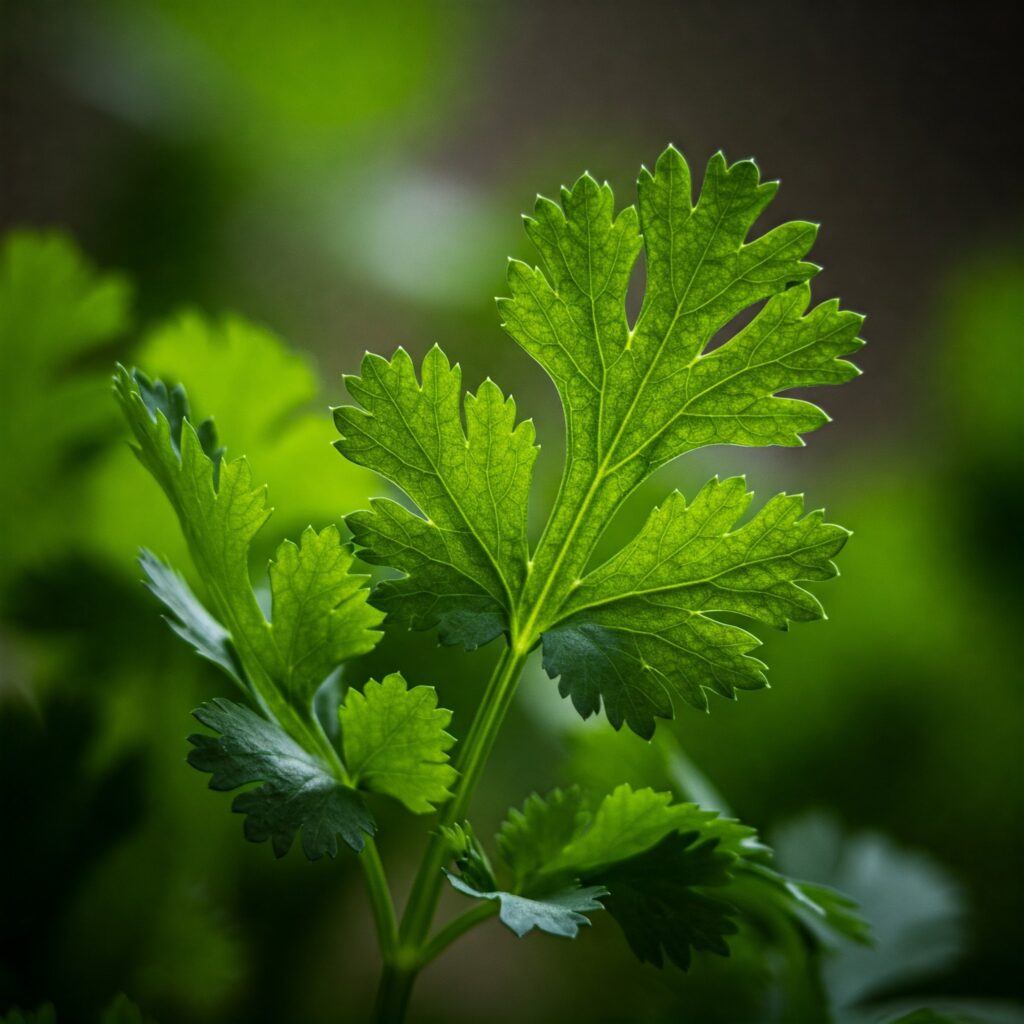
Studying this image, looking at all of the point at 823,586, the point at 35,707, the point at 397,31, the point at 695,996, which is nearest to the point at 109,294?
the point at 35,707

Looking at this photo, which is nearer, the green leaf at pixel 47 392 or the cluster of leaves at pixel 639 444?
the cluster of leaves at pixel 639 444

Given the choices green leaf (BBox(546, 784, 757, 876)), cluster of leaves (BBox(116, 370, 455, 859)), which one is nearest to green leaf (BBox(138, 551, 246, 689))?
cluster of leaves (BBox(116, 370, 455, 859))

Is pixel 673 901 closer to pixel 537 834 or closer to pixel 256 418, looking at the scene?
pixel 537 834

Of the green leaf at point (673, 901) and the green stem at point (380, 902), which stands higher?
the green leaf at point (673, 901)

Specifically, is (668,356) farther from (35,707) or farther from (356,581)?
(35,707)

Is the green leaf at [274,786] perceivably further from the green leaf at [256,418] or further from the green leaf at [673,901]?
the green leaf at [256,418]

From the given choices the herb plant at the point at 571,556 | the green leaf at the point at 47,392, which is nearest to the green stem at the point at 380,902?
the herb plant at the point at 571,556

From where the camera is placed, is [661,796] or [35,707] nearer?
[661,796]
